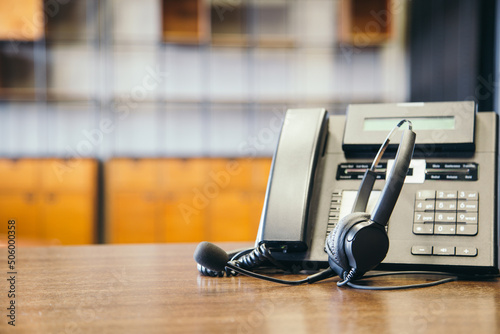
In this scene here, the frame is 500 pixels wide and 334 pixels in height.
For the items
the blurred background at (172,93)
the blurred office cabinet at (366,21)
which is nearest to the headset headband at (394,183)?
the blurred background at (172,93)

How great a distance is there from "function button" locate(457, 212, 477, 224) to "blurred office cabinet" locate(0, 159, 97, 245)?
2.69 meters

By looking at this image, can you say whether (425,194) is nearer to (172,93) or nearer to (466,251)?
(466,251)

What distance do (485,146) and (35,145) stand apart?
10.6 feet

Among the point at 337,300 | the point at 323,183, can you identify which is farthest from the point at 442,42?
the point at 337,300

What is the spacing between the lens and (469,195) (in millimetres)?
536

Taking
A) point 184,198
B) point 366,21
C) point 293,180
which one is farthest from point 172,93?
point 293,180

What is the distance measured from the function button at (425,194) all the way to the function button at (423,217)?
0.02 meters

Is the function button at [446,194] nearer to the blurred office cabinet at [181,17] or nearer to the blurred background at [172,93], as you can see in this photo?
the blurred background at [172,93]

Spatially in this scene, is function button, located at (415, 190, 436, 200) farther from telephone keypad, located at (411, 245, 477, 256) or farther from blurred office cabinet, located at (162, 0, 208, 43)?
blurred office cabinet, located at (162, 0, 208, 43)

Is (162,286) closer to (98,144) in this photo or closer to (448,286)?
(448,286)

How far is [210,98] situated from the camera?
3262 mm

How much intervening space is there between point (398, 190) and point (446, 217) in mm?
92

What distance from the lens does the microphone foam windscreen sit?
20.6 inches

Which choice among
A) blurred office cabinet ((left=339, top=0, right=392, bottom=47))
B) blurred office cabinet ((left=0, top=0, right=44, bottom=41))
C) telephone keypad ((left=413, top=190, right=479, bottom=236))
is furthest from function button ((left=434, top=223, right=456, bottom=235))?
blurred office cabinet ((left=0, top=0, right=44, bottom=41))
